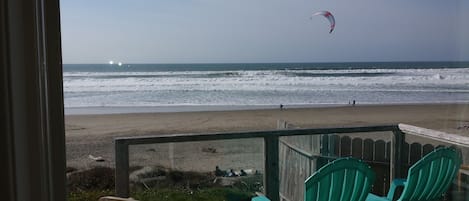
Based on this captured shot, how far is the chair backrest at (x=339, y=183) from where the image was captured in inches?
76.8

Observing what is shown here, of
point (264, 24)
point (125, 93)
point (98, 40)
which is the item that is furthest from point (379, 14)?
point (98, 40)

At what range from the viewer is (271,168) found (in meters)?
2.27

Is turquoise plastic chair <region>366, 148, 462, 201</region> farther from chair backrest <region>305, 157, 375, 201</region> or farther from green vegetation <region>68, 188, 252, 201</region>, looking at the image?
green vegetation <region>68, 188, 252, 201</region>

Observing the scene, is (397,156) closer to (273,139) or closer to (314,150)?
(314,150)

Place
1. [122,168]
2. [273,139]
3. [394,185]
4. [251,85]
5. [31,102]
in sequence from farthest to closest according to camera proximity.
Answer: [251,85] < [273,139] < [394,185] < [122,168] < [31,102]

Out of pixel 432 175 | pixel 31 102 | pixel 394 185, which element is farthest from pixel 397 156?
pixel 31 102

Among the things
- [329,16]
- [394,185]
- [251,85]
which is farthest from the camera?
[251,85]

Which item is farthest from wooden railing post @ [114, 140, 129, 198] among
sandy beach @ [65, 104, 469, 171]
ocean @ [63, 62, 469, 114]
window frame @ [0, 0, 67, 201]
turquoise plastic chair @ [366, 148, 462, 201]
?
turquoise plastic chair @ [366, 148, 462, 201]

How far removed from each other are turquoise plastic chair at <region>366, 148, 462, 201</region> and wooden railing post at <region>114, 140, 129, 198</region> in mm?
1141

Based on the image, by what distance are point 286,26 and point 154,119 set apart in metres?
0.88

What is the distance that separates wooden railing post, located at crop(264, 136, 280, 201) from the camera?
2.25m

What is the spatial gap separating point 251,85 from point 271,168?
6.20 ft

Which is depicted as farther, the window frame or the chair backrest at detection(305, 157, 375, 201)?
the chair backrest at detection(305, 157, 375, 201)

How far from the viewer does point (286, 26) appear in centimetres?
237
